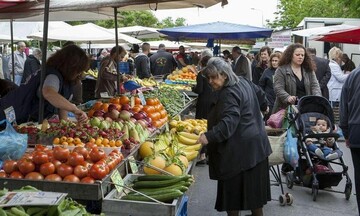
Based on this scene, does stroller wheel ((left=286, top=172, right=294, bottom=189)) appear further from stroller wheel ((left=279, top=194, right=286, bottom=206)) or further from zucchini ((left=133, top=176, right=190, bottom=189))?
zucchini ((left=133, top=176, right=190, bottom=189))

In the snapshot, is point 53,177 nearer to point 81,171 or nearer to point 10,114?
point 81,171

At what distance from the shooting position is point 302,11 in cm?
4209

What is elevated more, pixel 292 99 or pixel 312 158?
pixel 292 99

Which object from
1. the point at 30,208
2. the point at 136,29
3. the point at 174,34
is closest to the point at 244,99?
the point at 30,208

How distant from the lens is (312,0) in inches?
1629

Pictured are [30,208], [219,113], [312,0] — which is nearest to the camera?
[30,208]

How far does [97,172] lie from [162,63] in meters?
14.6

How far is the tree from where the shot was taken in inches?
1266

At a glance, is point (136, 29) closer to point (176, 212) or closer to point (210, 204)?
point (210, 204)

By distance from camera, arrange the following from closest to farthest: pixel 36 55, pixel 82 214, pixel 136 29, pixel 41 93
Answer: pixel 82 214 → pixel 41 93 → pixel 36 55 → pixel 136 29

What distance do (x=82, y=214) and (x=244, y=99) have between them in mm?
2416

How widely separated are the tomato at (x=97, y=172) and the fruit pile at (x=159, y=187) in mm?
268

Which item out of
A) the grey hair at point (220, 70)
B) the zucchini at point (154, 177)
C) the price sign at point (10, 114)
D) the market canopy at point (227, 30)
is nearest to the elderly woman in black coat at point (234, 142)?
the grey hair at point (220, 70)

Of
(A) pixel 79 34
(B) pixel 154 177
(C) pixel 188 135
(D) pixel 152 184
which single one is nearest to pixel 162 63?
(A) pixel 79 34
